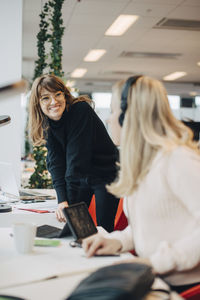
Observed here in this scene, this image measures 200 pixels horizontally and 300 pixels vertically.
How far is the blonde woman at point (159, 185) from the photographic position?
1.16m

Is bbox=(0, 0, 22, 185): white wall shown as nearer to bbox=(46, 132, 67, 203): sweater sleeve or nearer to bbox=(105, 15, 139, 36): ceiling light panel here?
bbox=(46, 132, 67, 203): sweater sleeve

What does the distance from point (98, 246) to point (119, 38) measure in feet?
19.8

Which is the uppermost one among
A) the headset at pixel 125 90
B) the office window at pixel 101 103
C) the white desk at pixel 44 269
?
the office window at pixel 101 103

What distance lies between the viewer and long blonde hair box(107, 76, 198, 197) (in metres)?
1.23

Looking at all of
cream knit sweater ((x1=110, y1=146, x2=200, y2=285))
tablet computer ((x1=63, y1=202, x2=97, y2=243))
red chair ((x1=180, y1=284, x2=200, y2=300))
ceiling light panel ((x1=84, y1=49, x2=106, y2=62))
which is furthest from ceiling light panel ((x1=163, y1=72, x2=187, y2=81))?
red chair ((x1=180, y1=284, x2=200, y2=300))

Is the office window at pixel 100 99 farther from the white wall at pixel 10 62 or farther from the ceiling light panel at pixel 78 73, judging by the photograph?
the white wall at pixel 10 62

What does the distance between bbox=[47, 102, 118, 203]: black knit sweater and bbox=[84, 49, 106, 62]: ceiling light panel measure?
18.7 feet

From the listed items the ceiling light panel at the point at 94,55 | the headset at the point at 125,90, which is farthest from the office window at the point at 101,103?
the headset at the point at 125,90

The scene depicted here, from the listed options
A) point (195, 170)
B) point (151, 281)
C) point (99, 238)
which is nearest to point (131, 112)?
point (195, 170)

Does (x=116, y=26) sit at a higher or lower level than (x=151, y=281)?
higher

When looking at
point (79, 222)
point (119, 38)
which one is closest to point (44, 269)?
point (79, 222)

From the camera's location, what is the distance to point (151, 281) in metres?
0.91

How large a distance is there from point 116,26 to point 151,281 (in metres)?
5.69

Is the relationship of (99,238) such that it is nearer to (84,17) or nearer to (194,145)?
(194,145)
